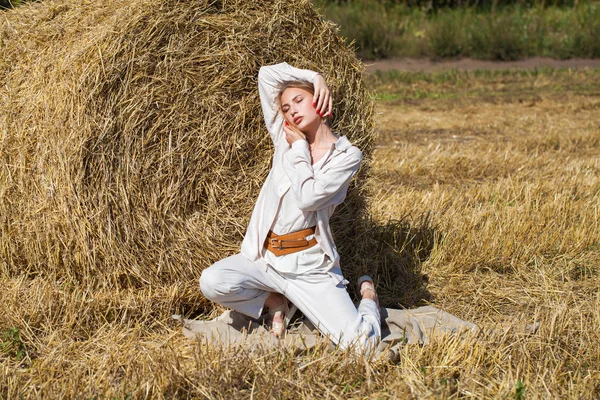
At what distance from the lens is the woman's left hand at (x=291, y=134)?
380cm

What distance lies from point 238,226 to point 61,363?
1.27 metres

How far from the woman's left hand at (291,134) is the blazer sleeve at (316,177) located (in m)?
Answer: 0.10

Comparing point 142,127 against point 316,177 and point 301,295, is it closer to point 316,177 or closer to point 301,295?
point 316,177

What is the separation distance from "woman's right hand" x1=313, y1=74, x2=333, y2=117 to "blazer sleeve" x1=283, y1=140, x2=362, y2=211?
207 millimetres

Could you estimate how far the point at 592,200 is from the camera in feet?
19.0

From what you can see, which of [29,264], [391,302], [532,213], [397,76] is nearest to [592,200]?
[532,213]

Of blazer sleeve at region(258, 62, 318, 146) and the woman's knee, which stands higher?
blazer sleeve at region(258, 62, 318, 146)

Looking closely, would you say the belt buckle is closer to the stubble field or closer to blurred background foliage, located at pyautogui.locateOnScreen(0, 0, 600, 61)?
the stubble field

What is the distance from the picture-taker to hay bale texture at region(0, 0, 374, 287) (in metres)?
3.83

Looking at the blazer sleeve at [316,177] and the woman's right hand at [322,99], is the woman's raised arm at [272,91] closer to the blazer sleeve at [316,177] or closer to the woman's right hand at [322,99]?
the woman's right hand at [322,99]

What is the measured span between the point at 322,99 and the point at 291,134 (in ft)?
0.74

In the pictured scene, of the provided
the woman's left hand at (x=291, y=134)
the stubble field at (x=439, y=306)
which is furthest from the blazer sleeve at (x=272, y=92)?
the stubble field at (x=439, y=306)

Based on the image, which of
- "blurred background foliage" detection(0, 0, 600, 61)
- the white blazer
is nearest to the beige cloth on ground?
the white blazer

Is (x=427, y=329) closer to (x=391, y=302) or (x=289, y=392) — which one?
(x=391, y=302)
